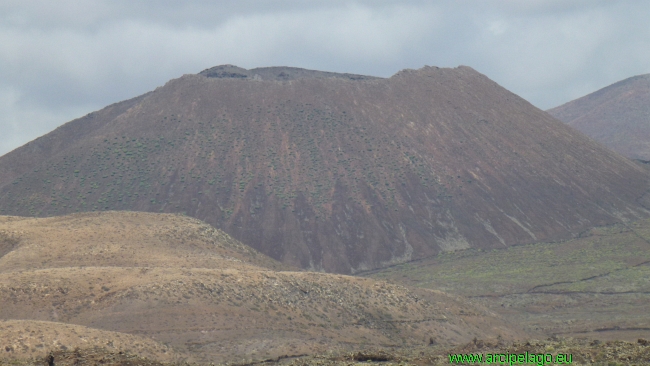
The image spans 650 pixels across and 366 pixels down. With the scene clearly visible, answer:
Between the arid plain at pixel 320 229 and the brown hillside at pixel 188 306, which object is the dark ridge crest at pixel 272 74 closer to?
the arid plain at pixel 320 229

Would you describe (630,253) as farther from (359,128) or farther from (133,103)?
(133,103)

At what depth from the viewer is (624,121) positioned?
180625mm

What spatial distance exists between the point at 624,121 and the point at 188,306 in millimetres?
164157

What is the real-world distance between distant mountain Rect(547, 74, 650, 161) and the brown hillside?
128 metres

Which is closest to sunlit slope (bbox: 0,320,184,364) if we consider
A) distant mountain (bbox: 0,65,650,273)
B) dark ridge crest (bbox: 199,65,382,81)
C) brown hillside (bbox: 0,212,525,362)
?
brown hillside (bbox: 0,212,525,362)

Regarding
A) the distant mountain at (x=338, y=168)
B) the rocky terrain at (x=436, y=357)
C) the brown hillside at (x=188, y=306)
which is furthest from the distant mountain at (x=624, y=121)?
the rocky terrain at (x=436, y=357)

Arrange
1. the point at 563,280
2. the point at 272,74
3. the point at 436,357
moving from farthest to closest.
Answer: the point at 272,74 < the point at 563,280 < the point at 436,357

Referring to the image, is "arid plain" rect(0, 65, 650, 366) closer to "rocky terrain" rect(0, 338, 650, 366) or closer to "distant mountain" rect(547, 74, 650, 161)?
"rocky terrain" rect(0, 338, 650, 366)

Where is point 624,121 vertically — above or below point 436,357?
above

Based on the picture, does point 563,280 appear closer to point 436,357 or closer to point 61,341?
point 436,357

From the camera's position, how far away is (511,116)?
10712 centimetres

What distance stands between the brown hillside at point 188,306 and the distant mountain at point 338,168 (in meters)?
28.5

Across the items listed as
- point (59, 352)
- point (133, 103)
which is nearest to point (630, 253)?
point (59, 352)

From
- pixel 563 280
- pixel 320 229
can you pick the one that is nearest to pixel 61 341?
pixel 563 280
